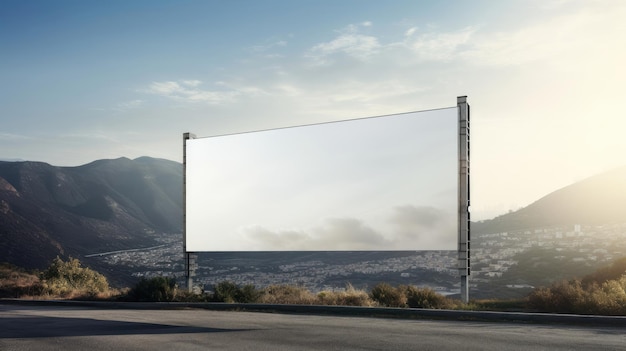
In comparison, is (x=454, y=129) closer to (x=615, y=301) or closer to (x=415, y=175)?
(x=415, y=175)

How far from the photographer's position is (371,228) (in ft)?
78.0

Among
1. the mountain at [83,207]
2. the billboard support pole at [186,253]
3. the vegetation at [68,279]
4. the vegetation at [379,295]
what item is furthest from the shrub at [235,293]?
the mountain at [83,207]

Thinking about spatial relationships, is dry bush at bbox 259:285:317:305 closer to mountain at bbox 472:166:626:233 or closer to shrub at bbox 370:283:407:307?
shrub at bbox 370:283:407:307

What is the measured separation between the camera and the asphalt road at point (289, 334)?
39.8 ft

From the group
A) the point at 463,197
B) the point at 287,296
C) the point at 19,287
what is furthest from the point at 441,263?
the point at 19,287

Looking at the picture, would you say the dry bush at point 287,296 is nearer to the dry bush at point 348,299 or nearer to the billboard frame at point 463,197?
the dry bush at point 348,299

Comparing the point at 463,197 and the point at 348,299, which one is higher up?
the point at 463,197

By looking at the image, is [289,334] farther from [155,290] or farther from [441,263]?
[155,290]

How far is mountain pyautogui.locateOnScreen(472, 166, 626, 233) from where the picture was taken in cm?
7138

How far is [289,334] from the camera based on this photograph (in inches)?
547

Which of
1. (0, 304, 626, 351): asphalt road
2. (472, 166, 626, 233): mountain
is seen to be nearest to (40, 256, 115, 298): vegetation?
(0, 304, 626, 351): asphalt road

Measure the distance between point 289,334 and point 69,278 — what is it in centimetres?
2416

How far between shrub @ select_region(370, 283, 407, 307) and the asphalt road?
10.8ft

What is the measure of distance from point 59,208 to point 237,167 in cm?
10566
